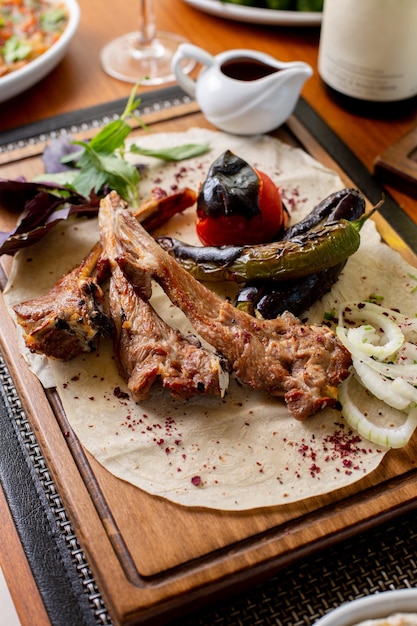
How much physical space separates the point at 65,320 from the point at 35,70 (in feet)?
6.08

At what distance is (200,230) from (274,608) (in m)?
1.43

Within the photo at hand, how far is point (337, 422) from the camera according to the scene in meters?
2.43

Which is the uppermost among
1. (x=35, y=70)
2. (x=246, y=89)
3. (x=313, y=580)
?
(x=246, y=89)

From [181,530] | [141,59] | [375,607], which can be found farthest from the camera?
[141,59]

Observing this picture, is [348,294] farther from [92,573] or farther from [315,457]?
[92,573]

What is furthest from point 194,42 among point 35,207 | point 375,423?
point 375,423

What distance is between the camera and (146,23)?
4.20 m

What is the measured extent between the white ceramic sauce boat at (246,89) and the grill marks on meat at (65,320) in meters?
1.22

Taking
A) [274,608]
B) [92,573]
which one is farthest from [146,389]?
[274,608]

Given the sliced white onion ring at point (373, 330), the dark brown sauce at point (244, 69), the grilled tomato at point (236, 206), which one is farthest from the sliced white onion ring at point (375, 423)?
the dark brown sauce at point (244, 69)

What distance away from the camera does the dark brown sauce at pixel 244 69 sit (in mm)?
3496

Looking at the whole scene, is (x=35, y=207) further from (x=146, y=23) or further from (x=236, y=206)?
(x=146, y=23)

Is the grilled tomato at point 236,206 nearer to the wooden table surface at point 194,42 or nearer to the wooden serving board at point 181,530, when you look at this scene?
the wooden table surface at point 194,42

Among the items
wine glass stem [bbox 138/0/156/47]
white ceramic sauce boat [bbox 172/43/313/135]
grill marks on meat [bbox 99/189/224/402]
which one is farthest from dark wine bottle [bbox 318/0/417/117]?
grill marks on meat [bbox 99/189/224/402]
